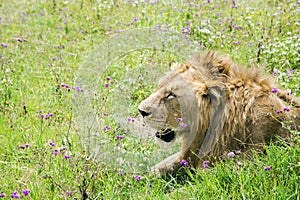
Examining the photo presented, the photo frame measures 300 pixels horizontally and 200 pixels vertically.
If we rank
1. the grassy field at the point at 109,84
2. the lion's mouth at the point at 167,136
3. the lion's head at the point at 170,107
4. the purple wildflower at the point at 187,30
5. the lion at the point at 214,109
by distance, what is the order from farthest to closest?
A: the purple wildflower at the point at 187,30
the lion's mouth at the point at 167,136
the lion's head at the point at 170,107
the lion at the point at 214,109
the grassy field at the point at 109,84

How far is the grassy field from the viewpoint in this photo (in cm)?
337

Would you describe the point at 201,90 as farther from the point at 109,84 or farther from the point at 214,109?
the point at 109,84

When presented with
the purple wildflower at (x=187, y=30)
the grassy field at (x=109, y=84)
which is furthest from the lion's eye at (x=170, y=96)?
the purple wildflower at (x=187, y=30)

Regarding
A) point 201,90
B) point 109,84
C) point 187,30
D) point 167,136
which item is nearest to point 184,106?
point 201,90

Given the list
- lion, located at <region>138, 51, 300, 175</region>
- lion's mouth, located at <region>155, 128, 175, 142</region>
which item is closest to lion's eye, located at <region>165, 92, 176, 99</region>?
lion, located at <region>138, 51, 300, 175</region>

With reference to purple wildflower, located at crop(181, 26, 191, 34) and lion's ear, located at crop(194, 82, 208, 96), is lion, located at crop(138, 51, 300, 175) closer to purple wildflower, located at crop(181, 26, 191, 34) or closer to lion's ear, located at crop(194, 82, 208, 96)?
lion's ear, located at crop(194, 82, 208, 96)

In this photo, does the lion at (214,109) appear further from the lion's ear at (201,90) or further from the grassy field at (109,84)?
the grassy field at (109,84)

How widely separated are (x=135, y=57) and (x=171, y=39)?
1.89 feet

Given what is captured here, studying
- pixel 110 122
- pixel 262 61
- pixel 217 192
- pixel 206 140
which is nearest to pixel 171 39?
pixel 262 61

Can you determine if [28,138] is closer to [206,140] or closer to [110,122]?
[110,122]

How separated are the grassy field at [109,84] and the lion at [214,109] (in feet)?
0.65

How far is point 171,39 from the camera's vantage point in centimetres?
652

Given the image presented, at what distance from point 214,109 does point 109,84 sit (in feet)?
6.66

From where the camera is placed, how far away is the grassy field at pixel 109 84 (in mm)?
3365
